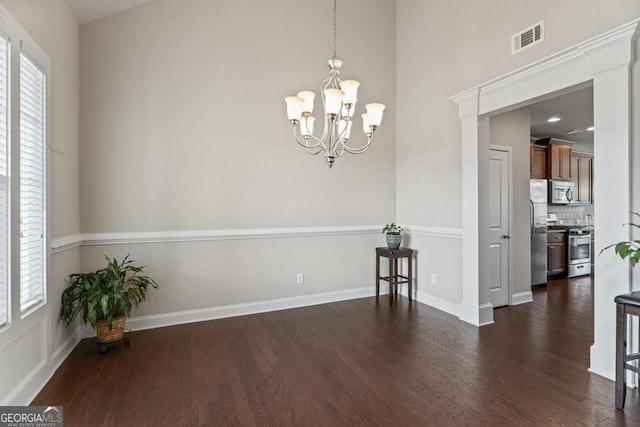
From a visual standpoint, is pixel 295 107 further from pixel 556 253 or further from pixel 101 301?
pixel 556 253

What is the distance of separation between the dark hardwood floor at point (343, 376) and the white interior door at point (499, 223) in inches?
20.3

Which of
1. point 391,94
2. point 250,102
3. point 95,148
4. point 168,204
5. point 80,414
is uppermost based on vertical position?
point 391,94

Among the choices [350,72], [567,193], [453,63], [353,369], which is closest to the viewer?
[353,369]

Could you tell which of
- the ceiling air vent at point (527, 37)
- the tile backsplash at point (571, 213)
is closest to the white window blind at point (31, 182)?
the ceiling air vent at point (527, 37)

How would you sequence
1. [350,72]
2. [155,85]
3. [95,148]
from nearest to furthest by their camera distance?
1. [95,148]
2. [155,85]
3. [350,72]

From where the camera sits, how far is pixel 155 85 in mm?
3408

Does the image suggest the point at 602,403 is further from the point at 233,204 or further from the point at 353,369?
the point at 233,204

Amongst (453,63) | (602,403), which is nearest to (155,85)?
(453,63)

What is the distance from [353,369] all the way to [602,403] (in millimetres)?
1615

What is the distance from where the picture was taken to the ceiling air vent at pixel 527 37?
2861mm

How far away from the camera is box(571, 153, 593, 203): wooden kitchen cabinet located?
675cm

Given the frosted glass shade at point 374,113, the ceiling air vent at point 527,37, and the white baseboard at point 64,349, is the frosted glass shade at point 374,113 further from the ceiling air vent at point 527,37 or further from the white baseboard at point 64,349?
the white baseboard at point 64,349

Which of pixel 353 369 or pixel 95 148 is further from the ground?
pixel 95 148

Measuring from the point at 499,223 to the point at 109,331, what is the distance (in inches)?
172
